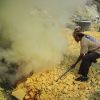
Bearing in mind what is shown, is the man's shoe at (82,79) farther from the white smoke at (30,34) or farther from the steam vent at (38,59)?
the white smoke at (30,34)

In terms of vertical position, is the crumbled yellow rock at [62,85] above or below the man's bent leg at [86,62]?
below

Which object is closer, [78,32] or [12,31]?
[78,32]

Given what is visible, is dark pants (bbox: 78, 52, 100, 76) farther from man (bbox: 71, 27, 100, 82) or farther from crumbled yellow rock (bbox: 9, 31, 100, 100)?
crumbled yellow rock (bbox: 9, 31, 100, 100)

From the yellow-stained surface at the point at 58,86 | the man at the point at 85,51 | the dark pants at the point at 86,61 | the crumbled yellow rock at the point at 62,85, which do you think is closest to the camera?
the yellow-stained surface at the point at 58,86

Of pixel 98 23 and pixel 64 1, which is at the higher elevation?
pixel 64 1

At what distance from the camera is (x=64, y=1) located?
Result: 298 inches

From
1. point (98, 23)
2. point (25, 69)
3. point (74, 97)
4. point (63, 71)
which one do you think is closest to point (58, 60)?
point (63, 71)

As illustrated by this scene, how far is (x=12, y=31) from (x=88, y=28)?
16.5 ft

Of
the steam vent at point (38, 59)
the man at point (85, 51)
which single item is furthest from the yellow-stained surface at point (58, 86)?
the man at point (85, 51)

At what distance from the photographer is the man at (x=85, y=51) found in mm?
6678

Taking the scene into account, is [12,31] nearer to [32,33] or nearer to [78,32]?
[32,33]

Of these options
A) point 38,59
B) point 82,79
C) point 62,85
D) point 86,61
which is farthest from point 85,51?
point 38,59

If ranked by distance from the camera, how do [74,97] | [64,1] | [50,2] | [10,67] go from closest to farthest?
[74,97] < [10,67] < [50,2] < [64,1]

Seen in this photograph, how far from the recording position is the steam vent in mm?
6238
